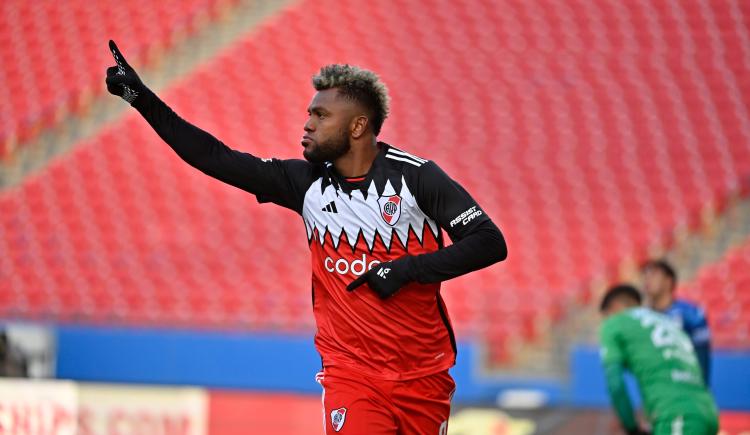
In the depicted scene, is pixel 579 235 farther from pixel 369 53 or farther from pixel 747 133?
pixel 369 53

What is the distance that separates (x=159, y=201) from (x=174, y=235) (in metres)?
0.59

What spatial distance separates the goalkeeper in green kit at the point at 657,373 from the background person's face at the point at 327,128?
227 cm

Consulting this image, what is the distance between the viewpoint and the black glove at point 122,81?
406 centimetres

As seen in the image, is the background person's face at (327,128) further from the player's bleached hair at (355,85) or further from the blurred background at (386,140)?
the blurred background at (386,140)

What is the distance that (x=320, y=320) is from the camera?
4211 mm

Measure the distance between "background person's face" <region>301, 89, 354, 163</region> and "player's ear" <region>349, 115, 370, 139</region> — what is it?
0.02 meters

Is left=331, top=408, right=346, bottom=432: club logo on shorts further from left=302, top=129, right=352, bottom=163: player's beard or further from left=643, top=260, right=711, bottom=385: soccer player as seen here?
left=643, top=260, right=711, bottom=385: soccer player

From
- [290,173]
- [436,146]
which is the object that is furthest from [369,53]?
[290,173]

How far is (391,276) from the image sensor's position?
3.92 metres

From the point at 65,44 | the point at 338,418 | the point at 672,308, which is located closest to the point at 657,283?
the point at 672,308

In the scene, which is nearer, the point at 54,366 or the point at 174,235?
the point at 54,366

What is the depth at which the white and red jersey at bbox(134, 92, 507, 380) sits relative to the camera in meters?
4.00

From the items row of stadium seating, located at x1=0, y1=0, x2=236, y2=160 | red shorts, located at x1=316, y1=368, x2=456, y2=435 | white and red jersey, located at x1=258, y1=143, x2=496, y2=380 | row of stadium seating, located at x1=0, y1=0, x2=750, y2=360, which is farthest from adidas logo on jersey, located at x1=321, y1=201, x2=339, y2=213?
row of stadium seating, located at x1=0, y1=0, x2=236, y2=160

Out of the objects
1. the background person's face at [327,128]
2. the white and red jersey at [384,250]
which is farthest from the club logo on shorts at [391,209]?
the background person's face at [327,128]
